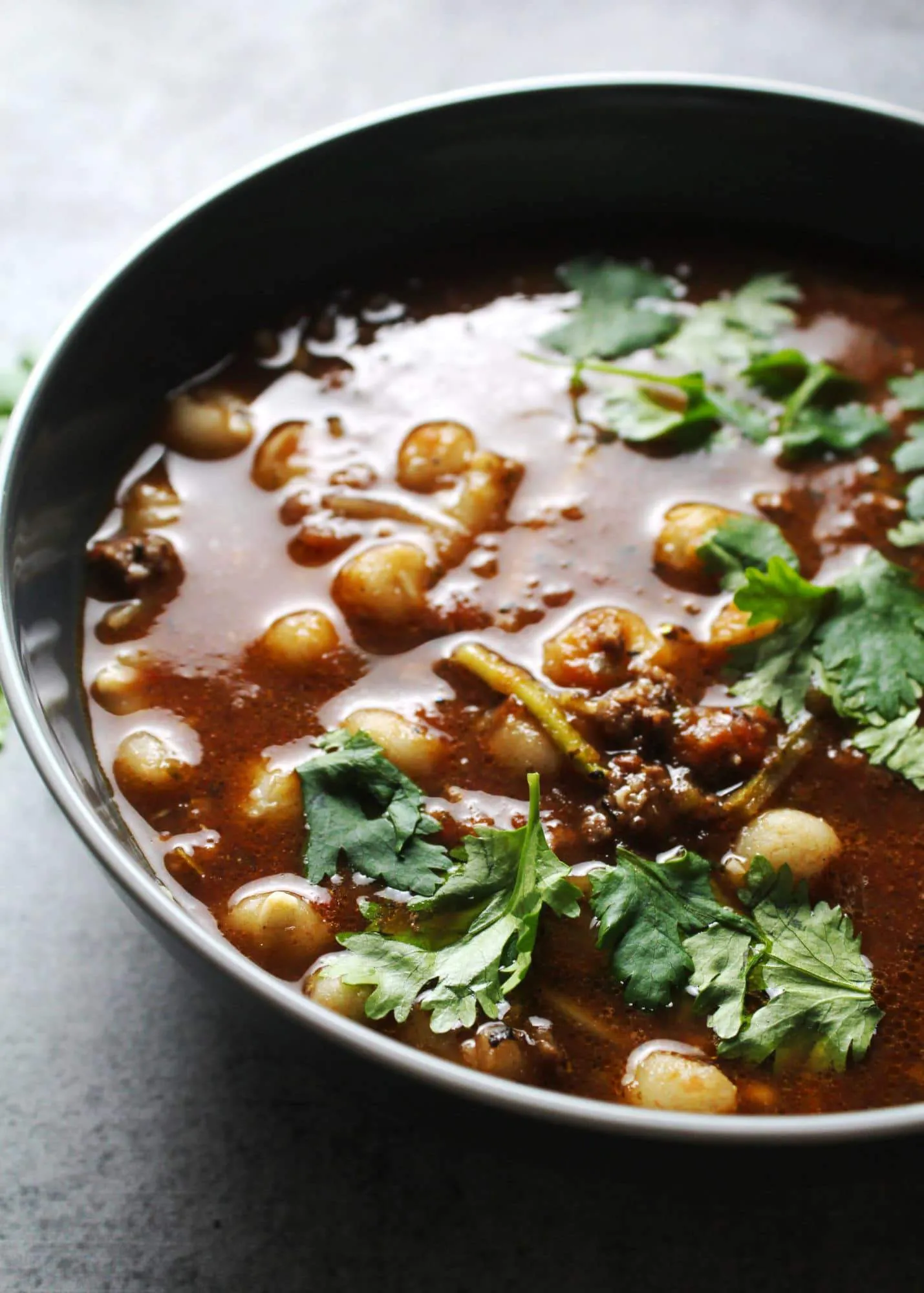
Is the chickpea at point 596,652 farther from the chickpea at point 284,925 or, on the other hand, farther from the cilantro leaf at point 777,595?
the chickpea at point 284,925

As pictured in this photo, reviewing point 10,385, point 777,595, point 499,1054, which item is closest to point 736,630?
point 777,595

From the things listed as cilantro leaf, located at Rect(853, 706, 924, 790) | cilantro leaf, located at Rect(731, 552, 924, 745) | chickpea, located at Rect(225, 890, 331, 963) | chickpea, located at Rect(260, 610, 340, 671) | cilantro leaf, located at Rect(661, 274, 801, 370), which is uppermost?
cilantro leaf, located at Rect(661, 274, 801, 370)

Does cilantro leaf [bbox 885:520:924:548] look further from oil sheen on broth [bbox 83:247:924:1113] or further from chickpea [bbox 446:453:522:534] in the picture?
chickpea [bbox 446:453:522:534]

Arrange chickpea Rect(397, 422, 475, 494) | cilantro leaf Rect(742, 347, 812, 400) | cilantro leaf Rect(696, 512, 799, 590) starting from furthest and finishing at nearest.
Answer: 1. cilantro leaf Rect(742, 347, 812, 400)
2. chickpea Rect(397, 422, 475, 494)
3. cilantro leaf Rect(696, 512, 799, 590)

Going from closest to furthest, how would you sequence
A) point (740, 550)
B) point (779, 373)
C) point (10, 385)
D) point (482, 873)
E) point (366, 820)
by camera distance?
point (482, 873) → point (366, 820) → point (740, 550) → point (779, 373) → point (10, 385)

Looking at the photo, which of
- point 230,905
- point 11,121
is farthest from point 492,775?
point 11,121

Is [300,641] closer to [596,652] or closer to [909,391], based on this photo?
[596,652]

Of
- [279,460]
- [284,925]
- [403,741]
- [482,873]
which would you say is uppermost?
[279,460]

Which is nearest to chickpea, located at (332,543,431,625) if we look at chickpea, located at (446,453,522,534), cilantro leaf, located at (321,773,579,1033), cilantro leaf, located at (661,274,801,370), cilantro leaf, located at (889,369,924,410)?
chickpea, located at (446,453,522,534)
